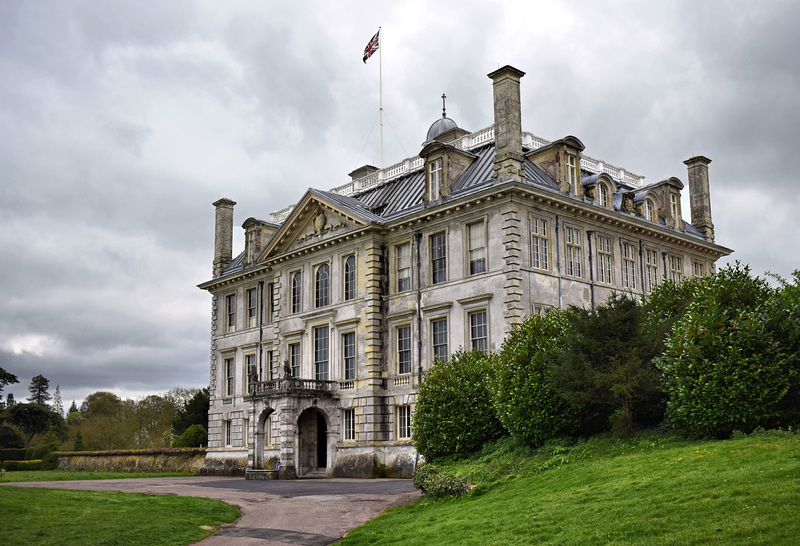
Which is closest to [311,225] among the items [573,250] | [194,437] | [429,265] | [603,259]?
[429,265]

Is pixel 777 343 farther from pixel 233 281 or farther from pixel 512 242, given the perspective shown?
pixel 233 281

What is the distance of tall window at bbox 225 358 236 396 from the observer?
49688 mm

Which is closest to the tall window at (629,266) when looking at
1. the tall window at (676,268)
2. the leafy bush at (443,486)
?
the tall window at (676,268)

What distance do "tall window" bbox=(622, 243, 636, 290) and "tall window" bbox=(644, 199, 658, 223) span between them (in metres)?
2.36

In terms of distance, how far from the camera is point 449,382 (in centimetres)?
2758

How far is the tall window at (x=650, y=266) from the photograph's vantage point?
1519 inches

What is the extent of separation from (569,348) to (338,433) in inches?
757

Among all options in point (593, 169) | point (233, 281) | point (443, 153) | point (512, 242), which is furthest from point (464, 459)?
point (233, 281)

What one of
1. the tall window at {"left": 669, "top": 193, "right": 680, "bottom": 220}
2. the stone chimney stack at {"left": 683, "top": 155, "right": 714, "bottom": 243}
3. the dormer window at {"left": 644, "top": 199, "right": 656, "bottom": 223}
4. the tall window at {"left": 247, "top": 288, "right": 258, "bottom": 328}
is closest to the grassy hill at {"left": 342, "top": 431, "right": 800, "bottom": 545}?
the dormer window at {"left": 644, "top": 199, "right": 656, "bottom": 223}

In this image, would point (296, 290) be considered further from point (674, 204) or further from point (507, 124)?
point (674, 204)

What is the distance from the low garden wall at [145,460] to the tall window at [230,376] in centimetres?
433

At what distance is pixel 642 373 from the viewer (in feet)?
68.1

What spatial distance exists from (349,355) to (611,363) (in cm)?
1968

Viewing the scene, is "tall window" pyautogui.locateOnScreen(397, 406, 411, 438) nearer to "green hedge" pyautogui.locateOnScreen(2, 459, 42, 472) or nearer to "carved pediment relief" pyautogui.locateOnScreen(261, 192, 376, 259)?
"carved pediment relief" pyautogui.locateOnScreen(261, 192, 376, 259)
